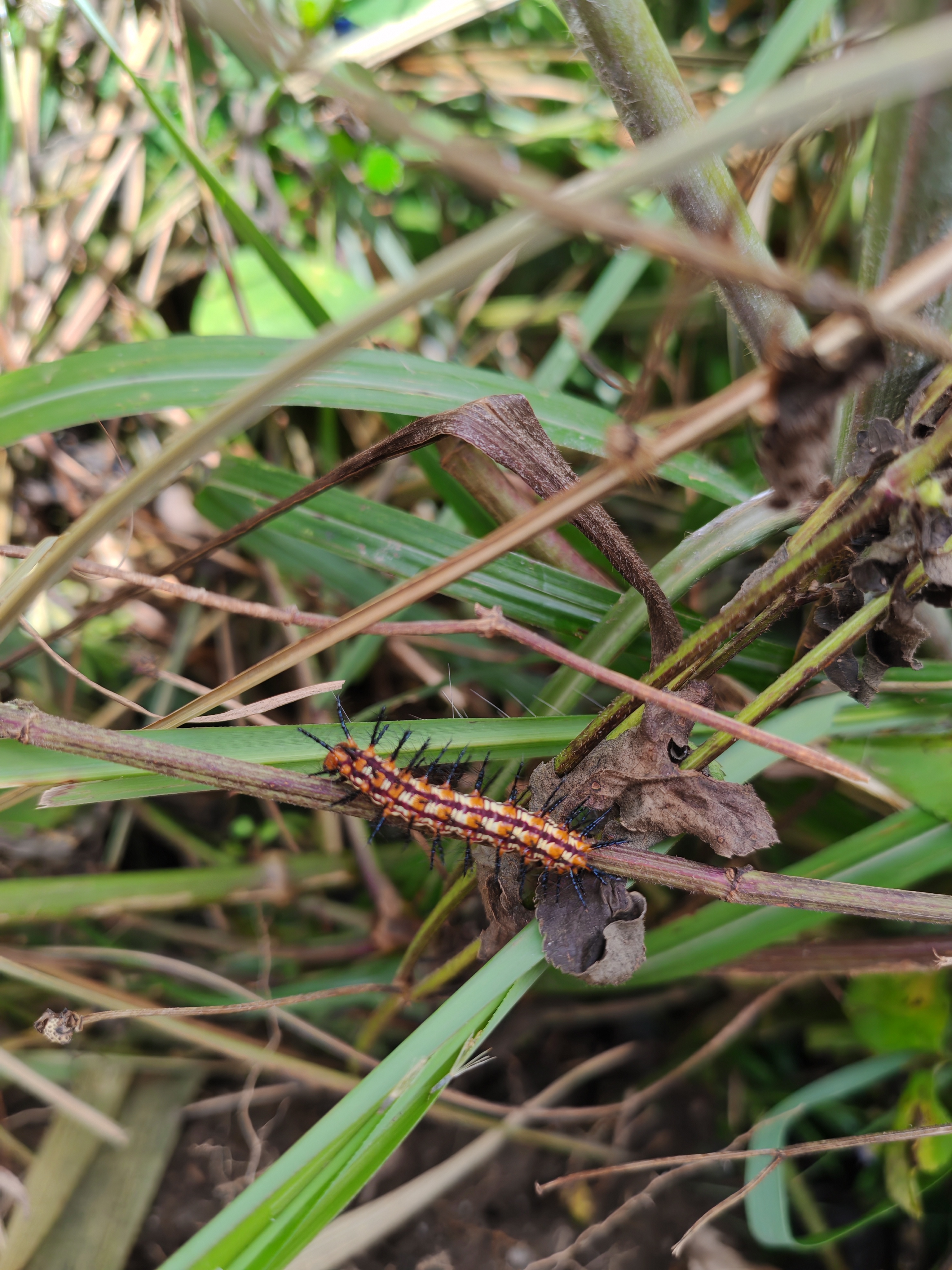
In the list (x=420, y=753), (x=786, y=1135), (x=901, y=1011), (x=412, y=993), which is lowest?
(x=786, y=1135)

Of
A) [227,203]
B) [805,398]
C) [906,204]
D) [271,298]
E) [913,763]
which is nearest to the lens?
[805,398]

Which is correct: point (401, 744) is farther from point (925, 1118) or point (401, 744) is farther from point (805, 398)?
point (925, 1118)

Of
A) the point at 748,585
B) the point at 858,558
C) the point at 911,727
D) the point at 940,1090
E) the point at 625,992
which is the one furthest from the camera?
the point at 625,992

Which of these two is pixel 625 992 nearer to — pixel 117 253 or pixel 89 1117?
pixel 89 1117

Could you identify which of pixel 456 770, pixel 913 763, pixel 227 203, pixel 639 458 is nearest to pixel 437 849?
pixel 456 770

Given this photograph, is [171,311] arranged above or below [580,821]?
above

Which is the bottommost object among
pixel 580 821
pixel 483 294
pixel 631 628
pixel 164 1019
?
pixel 164 1019

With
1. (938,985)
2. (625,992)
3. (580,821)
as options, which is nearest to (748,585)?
(580,821)
